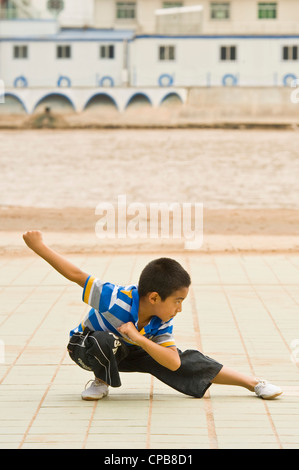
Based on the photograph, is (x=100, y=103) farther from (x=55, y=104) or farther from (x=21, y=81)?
(x=21, y=81)

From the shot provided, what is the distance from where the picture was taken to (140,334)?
424 centimetres

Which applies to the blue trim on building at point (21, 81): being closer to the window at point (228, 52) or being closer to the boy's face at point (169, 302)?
the window at point (228, 52)

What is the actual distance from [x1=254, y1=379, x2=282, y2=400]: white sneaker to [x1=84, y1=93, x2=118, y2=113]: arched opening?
1531 inches

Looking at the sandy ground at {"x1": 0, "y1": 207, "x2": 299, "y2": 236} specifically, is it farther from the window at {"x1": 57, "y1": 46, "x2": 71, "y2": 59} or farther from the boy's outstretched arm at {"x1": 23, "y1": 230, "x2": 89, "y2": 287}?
the window at {"x1": 57, "y1": 46, "x2": 71, "y2": 59}

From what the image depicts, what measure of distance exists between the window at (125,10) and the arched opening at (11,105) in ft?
25.6

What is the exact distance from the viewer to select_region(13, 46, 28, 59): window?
45000 millimetres

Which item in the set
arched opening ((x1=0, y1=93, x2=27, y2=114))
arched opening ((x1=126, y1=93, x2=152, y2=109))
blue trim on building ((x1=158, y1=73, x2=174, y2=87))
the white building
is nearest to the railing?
the white building

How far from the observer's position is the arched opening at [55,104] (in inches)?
1690

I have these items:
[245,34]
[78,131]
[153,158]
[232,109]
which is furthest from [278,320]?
[245,34]

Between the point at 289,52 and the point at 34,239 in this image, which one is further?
the point at 289,52

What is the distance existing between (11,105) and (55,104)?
2297 mm

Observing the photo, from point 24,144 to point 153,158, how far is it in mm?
6057

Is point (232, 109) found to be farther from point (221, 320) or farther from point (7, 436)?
point (7, 436)

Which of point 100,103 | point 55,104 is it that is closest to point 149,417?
point 100,103
